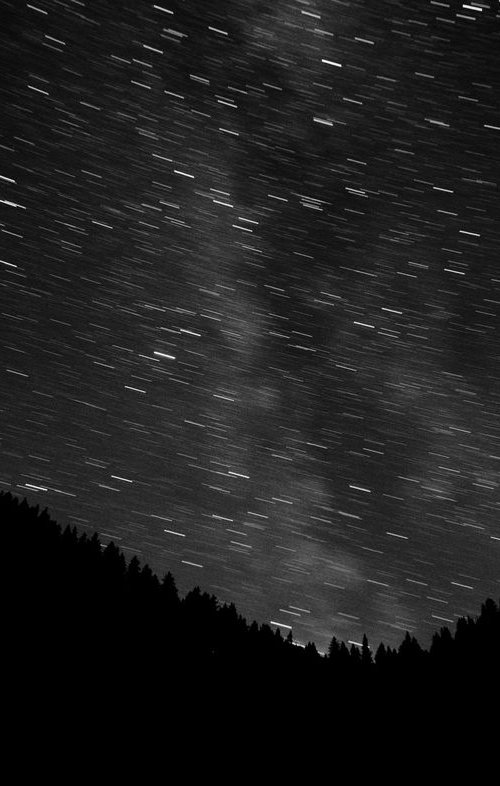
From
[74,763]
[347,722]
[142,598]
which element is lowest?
[74,763]

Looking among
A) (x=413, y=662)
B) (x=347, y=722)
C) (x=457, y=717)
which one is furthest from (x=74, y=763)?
(x=413, y=662)

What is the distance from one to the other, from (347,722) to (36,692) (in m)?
15.1

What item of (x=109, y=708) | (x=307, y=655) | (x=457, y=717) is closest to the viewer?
(x=109, y=708)

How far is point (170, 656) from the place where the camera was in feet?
96.1

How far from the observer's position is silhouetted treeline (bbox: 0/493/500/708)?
2494cm

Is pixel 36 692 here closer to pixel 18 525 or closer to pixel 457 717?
pixel 18 525

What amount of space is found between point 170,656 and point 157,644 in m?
0.84

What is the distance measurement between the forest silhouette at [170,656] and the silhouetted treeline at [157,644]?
2.5 inches

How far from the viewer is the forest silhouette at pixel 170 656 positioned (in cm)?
2419

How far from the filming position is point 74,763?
755 inches

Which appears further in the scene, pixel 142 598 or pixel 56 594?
pixel 142 598

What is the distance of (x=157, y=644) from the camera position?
96.8 feet

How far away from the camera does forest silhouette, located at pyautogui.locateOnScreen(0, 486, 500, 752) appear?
24.2 meters

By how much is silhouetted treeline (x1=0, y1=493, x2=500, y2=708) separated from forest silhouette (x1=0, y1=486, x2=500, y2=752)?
6cm
